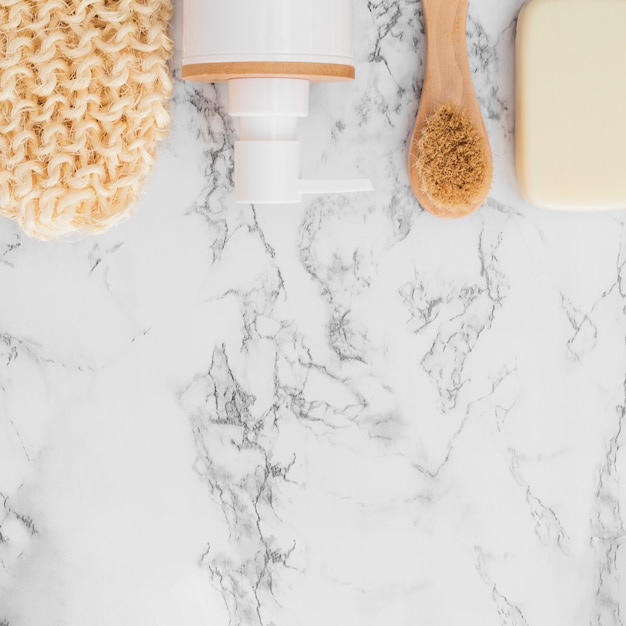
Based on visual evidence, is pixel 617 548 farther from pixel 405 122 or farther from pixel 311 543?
pixel 405 122

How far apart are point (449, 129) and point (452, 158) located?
3 centimetres

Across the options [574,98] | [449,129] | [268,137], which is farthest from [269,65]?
[574,98]

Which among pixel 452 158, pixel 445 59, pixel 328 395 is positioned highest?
pixel 445 59

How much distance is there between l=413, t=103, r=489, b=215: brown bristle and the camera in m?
0.76

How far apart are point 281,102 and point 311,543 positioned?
0.51 m

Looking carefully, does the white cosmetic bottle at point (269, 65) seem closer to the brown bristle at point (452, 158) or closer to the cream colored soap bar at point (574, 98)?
the brown bristle at point (452, 158)

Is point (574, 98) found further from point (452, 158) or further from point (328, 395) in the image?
point (328, 395)

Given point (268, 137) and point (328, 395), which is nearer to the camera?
point (268, 137)

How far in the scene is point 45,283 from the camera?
0.83 meters

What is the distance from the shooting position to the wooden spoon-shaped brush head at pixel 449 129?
2.49 ft

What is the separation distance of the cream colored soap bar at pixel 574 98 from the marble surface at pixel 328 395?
0.16 ft

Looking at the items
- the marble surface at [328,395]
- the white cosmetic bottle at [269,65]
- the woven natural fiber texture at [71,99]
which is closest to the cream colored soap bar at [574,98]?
the marble surface at [328,395]

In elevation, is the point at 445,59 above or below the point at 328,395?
above

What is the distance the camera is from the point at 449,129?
2.49ft
